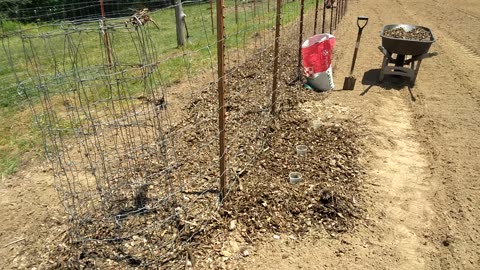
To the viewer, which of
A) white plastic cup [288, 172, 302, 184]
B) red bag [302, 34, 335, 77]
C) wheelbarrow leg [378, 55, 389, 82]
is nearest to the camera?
white plastic cup [288, 172, 302, 184]

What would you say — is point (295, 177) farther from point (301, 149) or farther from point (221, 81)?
point (221, 81)

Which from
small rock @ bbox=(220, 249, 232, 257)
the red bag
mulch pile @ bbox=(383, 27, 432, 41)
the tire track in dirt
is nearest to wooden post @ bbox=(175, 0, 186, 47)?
the red bag

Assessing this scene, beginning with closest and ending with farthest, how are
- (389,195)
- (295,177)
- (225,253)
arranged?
1. (225,253)
2. (389,195)
3. (295,177)

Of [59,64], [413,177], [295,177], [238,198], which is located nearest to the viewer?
[238,198]

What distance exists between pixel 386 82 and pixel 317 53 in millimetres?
1836

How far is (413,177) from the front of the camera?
4.22 meters

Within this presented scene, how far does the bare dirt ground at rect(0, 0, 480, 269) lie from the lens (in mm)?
3170

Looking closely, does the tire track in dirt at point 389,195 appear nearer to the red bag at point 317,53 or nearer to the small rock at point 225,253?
the small rock at point 225,253

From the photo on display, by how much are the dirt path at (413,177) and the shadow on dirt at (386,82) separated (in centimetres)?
2

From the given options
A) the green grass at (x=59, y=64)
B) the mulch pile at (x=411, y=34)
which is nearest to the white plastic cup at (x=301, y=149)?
the green grass at (x=59, y=64)

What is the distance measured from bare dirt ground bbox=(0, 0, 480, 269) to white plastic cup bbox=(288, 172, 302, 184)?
73 centimetres

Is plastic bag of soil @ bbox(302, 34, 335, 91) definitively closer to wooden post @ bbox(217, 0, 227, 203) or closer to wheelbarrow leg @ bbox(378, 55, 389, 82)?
wheelbarrow leg @ bbox(378, 55, 389, 82)

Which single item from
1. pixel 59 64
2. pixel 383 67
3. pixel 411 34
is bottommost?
pixel 59 64

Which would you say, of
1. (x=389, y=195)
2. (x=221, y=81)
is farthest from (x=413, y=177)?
(x=221, y=81)
